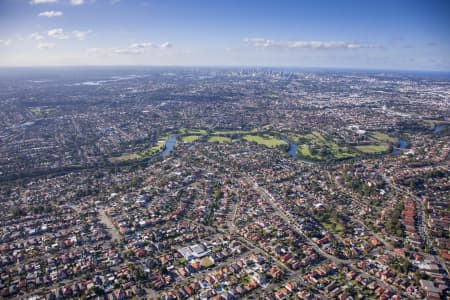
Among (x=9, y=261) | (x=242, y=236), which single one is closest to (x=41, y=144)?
(x=9, y=261)

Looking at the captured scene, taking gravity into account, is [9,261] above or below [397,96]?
below

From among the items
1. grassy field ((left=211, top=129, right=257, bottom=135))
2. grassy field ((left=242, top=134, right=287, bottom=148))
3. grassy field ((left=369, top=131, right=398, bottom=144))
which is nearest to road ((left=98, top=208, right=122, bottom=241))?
grassy field ((left=242, top=134, right=287, bottom=148))

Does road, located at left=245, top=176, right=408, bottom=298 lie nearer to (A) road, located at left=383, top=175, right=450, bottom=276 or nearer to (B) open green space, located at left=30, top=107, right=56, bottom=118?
(A) road, located at left=383, top=175, right=450, bottom=276

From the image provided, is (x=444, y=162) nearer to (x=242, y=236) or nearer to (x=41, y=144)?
(x=242, y=236)

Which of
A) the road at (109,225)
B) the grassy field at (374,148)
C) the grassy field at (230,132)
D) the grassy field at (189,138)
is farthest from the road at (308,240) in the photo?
the grassy field at (230,132)

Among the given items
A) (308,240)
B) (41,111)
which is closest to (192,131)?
(308,240)

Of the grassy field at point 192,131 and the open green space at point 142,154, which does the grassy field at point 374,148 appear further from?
the open green space at point 142,154
